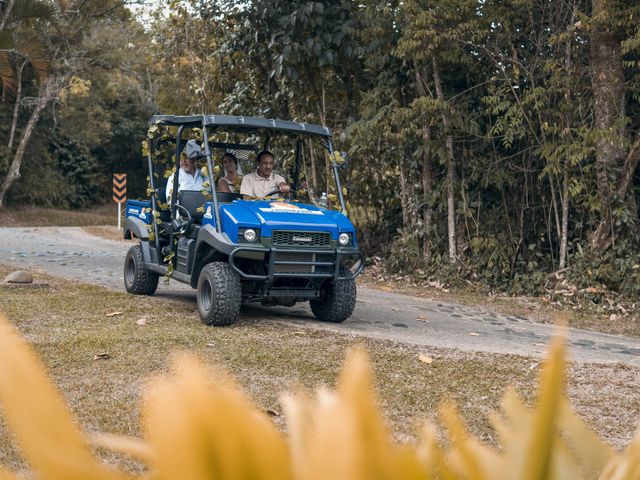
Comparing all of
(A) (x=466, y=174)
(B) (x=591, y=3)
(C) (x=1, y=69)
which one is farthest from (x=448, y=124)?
(C) (x=1, y=69)

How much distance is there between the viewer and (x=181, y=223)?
28.2 ft

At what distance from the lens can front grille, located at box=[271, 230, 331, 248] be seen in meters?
7.63

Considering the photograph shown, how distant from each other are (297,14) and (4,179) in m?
17.2

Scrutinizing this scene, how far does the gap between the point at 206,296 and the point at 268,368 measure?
2.16 meters

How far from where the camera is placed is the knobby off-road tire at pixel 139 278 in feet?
31.0

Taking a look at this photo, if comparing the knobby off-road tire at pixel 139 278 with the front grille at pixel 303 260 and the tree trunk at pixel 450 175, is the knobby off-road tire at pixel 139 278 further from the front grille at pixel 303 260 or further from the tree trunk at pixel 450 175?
the tree trunk at pixel 450 175

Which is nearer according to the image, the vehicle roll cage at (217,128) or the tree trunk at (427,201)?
the vehicle roll cage at (217,128)

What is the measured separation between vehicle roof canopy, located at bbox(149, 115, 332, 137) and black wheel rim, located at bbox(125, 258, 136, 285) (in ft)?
5.64

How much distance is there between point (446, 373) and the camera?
5824 mm

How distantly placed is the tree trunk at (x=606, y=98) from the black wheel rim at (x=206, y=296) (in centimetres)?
499

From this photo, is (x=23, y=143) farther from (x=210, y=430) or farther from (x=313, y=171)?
(x=210, y=430)

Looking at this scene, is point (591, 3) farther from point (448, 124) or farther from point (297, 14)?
point (297, 14)

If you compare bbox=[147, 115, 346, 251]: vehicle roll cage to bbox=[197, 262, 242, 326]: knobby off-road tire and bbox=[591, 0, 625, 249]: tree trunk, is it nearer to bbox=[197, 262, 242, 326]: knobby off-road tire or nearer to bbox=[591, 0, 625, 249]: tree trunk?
bbox=[197, 262, 242, 326]: knobby off-road tire

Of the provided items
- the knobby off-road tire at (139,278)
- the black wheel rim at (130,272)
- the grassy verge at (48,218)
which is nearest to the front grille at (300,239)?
the knobby off-road tire at (139,278)
